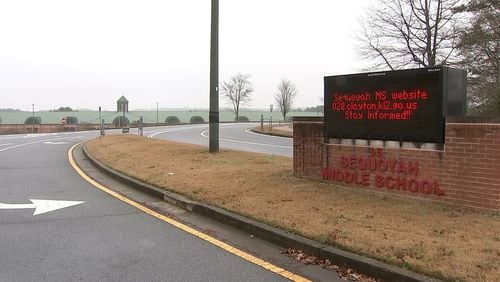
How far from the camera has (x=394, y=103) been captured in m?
7.91

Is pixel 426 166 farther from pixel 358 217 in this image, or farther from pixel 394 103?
pixel 358 217

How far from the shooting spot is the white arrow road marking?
8180 millimetres

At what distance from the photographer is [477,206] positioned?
673 centimetres

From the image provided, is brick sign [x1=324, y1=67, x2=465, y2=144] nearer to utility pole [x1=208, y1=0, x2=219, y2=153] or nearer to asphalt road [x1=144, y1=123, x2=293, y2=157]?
utility pole [x1=208, y1=0, x2=219, y2=153]

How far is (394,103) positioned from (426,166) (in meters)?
1.18

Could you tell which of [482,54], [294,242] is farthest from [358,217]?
[482,54]

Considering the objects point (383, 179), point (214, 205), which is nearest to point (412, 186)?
point (383, 179)

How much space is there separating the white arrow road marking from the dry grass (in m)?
1.80

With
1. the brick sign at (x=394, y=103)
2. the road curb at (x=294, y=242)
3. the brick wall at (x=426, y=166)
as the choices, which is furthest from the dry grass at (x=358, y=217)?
the brick sign at (x=394, y=103)

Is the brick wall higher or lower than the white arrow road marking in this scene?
higher

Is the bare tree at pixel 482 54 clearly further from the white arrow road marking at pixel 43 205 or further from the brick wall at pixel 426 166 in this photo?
the white arrow road marking at pixel 43 205

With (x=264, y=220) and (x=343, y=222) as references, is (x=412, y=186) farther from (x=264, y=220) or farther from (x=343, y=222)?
(x=264, y=220)

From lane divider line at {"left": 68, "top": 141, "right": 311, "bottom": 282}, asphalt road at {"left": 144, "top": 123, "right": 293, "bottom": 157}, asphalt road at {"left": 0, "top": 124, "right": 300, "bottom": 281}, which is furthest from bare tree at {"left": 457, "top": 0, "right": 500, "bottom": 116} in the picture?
asphalt road at {"left": 0, "top": 124, "right": 300, "bottom": 281}

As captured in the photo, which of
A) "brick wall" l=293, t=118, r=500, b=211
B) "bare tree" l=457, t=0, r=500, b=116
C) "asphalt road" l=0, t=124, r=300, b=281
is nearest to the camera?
"asphalt road" l=0, t=124, r=300, b=281
